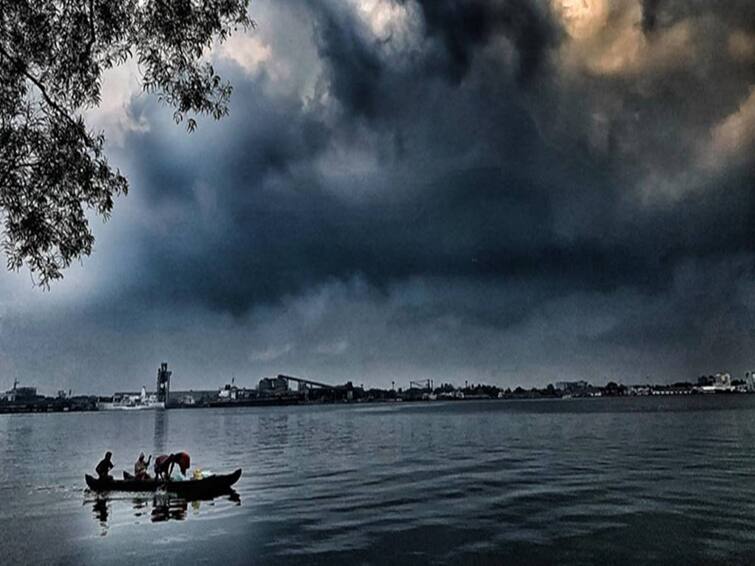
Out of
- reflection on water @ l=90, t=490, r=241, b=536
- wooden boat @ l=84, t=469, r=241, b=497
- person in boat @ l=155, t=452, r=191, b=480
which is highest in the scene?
person in boat @ l=155, t=452, r=191, b=480

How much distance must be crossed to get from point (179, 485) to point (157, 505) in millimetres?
2310

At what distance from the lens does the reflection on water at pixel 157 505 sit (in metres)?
35.2

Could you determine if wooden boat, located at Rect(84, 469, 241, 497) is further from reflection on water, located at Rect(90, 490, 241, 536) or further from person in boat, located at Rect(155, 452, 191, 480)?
person in boat, located at Rect(155, 452, 191, 480)

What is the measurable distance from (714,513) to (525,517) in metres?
11.1

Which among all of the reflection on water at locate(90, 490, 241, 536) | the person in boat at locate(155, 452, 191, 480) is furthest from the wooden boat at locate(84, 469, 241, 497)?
the person in boat at locate(155, 452, 191, 480)

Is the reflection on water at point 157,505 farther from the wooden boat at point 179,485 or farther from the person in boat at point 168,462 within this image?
the person in boat at point 168,462

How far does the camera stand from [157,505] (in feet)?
128

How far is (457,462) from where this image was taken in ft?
196

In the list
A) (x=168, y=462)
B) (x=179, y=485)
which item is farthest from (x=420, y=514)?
(x=168, y=462)

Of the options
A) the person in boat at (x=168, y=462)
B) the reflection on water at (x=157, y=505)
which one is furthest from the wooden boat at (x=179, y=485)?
the person in boat at (x=168, y=462)

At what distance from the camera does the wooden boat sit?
41.3m

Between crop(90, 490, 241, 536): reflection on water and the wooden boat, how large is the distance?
0.53 metres

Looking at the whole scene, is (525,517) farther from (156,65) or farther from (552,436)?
(552,436)

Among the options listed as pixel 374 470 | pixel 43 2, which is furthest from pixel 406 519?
pixel 43 2
